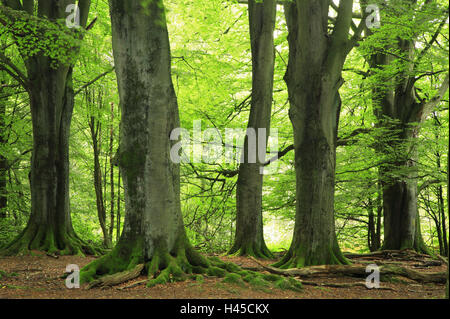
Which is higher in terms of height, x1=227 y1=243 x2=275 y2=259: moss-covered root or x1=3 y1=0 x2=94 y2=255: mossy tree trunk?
x1=3 y1=0 x2=94 y2=255: mossy tree trunk

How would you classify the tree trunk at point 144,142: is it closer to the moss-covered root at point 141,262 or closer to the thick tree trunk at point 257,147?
the moss-covered root at point 141,262

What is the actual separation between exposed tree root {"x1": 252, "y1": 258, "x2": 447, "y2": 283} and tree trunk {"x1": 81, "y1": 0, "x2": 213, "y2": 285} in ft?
5.45

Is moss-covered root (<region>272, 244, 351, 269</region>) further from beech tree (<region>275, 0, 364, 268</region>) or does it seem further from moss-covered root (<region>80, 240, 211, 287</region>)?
moss-covered root (<region>80, 240, 211, 287</region>)

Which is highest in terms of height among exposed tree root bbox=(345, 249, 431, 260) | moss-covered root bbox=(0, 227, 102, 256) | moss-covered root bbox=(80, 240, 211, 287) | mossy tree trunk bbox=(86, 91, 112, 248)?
mossy tree trunk bbox=(86, 91, 112, 248)

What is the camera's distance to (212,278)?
6188mm

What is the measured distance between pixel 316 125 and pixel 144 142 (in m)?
3.45

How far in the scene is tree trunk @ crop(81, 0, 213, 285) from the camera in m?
6.19

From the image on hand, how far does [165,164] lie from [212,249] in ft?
27.1

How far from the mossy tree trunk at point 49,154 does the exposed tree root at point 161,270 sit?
16.2ft

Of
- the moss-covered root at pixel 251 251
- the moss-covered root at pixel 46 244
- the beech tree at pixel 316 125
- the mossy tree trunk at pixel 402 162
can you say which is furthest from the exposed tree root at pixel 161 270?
the mossy tree trunk at pixel 402 162

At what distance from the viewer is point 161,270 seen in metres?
6.10

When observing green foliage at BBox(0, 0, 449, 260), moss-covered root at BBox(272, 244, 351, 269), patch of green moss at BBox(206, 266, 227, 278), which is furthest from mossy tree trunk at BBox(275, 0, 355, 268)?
green foliage at BBox(0, 0, 449, 260)

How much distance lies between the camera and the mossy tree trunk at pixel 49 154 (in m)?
10.6
